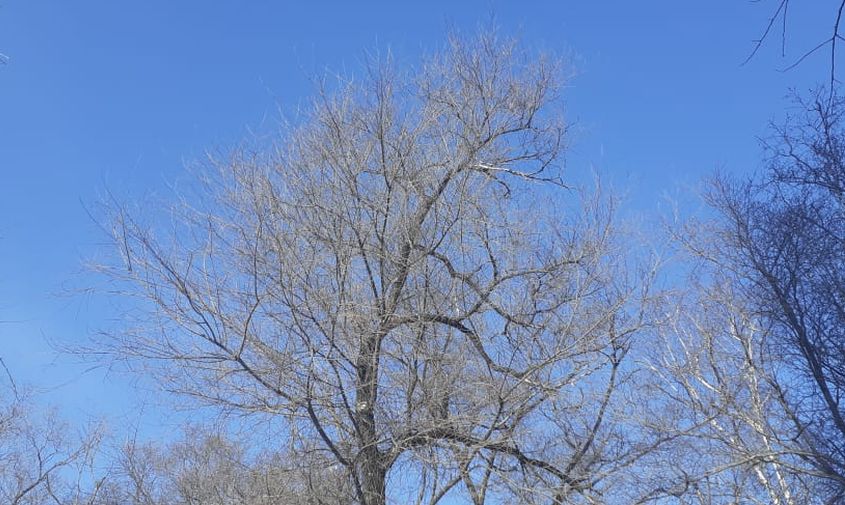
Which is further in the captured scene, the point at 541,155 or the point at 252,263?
the point at 541,155

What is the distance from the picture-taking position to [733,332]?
12.6 meters

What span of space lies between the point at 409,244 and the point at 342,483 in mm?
2176

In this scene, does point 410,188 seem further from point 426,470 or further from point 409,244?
point 426,470

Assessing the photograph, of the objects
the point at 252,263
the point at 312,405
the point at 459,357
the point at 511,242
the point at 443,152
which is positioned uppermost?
the point at 443,152

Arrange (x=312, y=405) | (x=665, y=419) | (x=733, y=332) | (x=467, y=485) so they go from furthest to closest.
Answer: (x=733, y=332) < (x=665, y=419) < (x=467, y=485) < (x=312, y=405)

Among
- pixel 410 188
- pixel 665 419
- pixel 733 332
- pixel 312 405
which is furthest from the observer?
pixel 733 332

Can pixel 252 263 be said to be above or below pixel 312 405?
above

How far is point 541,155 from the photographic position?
8180 mm

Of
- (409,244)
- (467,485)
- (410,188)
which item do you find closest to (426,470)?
(467,485)

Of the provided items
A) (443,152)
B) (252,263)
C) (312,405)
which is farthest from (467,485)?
(443,152)

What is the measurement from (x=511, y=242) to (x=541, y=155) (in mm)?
1269

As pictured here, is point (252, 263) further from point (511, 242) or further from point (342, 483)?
point (511, 242)

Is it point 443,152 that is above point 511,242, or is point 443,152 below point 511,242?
above

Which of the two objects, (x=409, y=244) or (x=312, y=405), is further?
(x=409, y=244)
